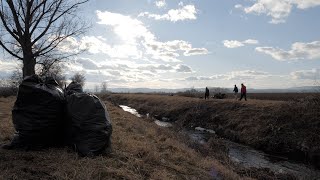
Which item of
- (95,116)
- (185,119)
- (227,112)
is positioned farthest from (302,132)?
(95,116)

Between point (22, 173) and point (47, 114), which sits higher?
point (47, 114)

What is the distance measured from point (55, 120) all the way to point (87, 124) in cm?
69

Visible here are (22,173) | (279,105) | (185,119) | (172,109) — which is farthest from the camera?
(172,109)

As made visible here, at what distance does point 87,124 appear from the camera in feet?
22.2

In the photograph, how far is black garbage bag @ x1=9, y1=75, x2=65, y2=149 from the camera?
6.78m

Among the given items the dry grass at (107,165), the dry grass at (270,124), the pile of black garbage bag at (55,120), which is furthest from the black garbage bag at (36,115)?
the dry grass at (270,124)

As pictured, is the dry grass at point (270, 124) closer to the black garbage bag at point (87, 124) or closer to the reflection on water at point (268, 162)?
the reflection on water at point (268, 162)

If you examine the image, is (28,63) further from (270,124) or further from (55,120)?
(270,124)

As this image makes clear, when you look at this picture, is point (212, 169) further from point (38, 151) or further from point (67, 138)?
point (38, 151)

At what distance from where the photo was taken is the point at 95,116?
22.4ft

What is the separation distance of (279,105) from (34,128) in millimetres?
20419

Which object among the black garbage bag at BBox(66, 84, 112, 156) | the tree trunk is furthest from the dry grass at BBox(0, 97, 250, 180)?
the tree trunk

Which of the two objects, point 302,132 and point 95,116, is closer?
point 95,116

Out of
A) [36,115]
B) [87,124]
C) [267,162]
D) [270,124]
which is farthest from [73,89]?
[270,124]
